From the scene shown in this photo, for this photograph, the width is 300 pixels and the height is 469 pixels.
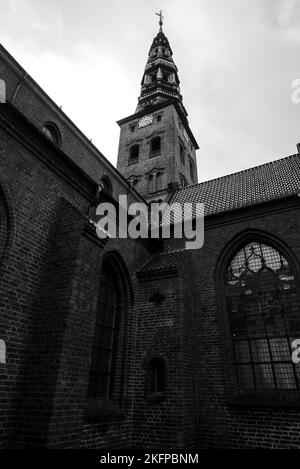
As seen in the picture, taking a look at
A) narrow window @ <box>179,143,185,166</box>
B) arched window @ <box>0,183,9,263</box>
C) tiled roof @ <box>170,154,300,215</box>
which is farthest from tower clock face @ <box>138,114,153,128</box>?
arched window @ <box>0,183,9,263</box>

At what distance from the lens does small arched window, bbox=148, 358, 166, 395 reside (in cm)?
791

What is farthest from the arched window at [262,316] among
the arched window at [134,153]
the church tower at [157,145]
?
the arched window at [134,153]

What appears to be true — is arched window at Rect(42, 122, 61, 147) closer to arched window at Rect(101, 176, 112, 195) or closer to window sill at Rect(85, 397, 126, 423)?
arched window at Rect(101, 176, 112, 195)

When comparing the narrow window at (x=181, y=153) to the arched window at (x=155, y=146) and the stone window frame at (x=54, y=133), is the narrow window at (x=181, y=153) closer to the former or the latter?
the arched window at (x=155, y=146)

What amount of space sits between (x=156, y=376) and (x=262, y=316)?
329cm

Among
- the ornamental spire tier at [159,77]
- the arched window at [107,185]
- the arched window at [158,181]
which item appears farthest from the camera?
the ornamental spire tier at [159,77]

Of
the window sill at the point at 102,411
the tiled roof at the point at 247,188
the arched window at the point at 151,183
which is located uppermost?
the arched window at the point at 151,183

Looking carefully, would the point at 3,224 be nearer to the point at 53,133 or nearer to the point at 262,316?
the point at 53,133

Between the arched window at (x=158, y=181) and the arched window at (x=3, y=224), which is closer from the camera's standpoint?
the arched window at (x=3, y=224)

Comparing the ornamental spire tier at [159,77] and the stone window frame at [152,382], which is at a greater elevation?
the ornamental spire tier at [159,77]

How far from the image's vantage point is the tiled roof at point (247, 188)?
10672 mm

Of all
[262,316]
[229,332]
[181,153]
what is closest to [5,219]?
[229,332]

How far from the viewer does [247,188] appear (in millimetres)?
12039

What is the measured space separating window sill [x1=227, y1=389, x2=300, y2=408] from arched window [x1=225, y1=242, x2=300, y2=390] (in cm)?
17
